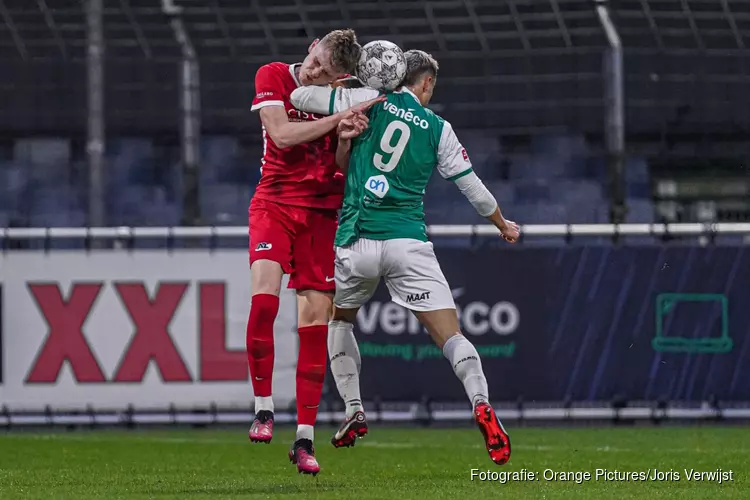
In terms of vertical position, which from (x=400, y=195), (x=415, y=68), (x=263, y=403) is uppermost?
(x=415, y=68)

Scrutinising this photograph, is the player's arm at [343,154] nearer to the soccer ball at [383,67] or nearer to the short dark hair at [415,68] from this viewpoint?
the soccer ball at [383,67]

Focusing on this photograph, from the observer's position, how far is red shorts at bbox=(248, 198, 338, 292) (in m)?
6.36

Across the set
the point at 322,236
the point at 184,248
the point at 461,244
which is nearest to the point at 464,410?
the point at 461,244

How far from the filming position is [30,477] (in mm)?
6547

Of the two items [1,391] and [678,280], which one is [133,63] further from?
[678,280]

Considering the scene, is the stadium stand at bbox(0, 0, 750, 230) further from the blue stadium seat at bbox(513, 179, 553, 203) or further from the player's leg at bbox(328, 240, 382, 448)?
the player's leg at bbox(328, 240, 382, 448)

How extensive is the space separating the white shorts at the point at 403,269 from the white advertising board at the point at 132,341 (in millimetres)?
3678

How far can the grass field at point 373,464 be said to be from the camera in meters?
5.71

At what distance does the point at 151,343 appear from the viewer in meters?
9.77

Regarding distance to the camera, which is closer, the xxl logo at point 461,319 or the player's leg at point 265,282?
the player's leg at point 265,282

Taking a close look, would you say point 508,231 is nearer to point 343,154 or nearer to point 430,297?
point 430,297

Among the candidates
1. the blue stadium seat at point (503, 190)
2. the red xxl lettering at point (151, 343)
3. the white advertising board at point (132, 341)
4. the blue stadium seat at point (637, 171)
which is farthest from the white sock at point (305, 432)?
the blue stadium seat at point (503, 190)

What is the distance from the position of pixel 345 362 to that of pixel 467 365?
802 millimetres

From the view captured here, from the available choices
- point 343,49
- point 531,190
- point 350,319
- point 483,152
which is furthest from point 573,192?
point 343,49
